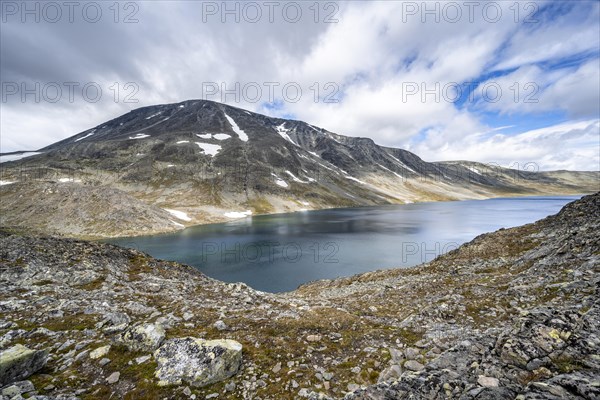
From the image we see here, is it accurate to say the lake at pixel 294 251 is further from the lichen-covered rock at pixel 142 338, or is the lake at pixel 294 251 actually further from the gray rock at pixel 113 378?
the gray rock at pixel 113 378

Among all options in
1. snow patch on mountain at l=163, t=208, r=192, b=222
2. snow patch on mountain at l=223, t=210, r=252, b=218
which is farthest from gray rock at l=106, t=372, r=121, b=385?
snow patch on mountain at l=223, t=210, r=252, b=218

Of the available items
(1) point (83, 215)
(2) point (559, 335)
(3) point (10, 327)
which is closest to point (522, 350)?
(2) point (559, 335)

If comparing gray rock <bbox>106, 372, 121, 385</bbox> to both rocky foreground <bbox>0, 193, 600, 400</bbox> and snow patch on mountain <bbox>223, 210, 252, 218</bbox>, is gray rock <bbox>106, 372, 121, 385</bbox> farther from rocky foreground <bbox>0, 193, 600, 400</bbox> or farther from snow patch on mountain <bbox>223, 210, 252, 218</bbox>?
snow patch on mountain <bbox>223, 210, 252, 218</bbox>

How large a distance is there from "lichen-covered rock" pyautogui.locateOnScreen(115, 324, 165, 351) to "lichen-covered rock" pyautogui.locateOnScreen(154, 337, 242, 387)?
76 cm

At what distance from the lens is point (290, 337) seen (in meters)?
10.8

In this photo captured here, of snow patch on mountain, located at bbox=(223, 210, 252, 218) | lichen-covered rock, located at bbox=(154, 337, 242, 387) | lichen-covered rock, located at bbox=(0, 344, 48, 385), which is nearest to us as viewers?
lichen-covered rock, located at bbox=(0, 344, 48, 385)

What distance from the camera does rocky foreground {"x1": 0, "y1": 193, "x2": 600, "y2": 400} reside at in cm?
708

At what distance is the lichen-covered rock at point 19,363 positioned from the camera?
301 inches

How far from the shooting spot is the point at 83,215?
3691 inches

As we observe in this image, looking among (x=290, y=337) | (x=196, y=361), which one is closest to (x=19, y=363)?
(x=196, y=361)

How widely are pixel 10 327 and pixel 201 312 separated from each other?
721 centimetres

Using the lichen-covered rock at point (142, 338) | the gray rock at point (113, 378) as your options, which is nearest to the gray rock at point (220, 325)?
the lichen-covered rock at point (142, 338)

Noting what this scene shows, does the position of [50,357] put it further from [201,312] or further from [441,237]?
[441,237]

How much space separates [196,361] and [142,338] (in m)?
2.78
